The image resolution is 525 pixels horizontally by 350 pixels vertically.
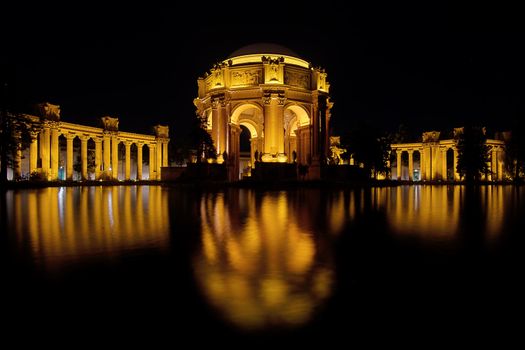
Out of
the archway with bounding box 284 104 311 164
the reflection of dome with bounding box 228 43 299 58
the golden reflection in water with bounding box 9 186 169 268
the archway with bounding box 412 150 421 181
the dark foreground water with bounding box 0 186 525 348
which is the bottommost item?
the dark foreground water with bounding box 0 186 525 348

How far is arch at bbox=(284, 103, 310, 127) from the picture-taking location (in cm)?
4611

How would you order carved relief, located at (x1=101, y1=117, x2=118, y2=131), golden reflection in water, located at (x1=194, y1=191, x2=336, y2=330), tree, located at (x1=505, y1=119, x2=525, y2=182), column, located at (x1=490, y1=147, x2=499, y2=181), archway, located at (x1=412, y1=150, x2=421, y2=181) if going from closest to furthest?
golden reflection in water, located at (x1=194, y1=191, x2=336, y2=330) → carved relief, located at (x1=101, y1=117, x2=118, y2=131) → tree, located at (x1=505, y1=119, x2=525, y2=182) → column, located at (x1=490, y1=147, x2=499, y2=181) → archway, located at (x1=412, y1=150, x2=421, y2=181)

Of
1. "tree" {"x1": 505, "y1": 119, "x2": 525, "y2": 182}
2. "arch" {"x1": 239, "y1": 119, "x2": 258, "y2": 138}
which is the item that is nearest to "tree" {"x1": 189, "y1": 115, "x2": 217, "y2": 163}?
"arch" {"x1": 239, "y1": 119, "x2": 258, "y2": 138}

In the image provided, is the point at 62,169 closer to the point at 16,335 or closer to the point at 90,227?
the point at 90,227

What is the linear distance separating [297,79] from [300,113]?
5330 mm

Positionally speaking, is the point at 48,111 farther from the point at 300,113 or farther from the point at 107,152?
the point at 300,113

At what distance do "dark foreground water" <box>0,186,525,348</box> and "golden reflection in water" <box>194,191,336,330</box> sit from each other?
19 mm

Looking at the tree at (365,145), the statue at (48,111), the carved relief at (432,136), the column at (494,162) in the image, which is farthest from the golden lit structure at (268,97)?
the column at (494,162)

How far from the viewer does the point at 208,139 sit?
41031 millimetres

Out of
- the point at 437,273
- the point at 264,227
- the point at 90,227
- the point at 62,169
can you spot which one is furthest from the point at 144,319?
the point at 62,169

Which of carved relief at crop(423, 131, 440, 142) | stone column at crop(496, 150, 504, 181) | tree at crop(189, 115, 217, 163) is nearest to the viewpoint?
tree at crop(189, 115, 217, 163)

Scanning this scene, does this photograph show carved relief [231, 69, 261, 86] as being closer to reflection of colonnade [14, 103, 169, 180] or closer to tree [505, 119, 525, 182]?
reflection of colonnade [14, 103, 169, 180]

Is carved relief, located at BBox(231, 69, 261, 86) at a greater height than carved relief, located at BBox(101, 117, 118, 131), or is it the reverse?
carved relief, located at BBox(231, 69, 261, 86)

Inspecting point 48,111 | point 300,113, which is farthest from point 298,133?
point 48,111
